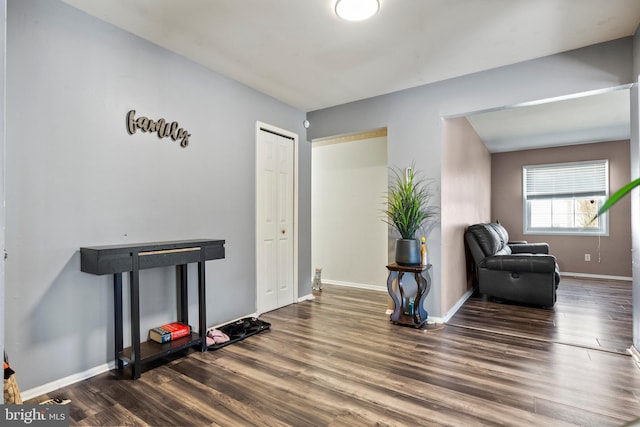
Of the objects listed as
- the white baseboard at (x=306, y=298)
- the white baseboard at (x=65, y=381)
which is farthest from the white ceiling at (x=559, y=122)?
the white baseboard at (x=65, y=381)

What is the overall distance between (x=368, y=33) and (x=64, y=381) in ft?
10.8

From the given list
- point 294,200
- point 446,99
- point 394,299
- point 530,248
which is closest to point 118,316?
point 294,200

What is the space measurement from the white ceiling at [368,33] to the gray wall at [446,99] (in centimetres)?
11

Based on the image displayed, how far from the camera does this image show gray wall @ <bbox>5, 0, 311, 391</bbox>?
2.07 meters

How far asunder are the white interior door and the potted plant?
1.33m

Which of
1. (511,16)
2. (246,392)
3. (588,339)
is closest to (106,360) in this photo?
(246,392)

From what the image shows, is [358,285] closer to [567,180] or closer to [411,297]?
[411,297]

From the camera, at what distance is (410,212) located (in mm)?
3455

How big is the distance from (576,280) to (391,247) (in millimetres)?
4234

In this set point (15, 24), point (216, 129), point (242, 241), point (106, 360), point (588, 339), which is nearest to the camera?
point (15, 24)

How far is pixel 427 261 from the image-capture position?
11.8 feet

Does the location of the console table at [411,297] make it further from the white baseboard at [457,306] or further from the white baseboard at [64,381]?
the white baseboard at [64,381]

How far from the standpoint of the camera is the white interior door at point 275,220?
3844 mm

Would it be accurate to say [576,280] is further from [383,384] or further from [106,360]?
[106,360]
